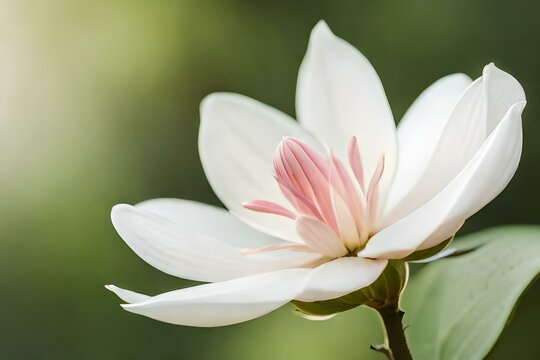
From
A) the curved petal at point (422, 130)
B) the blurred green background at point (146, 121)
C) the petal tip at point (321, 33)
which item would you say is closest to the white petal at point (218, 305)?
the curved petal at point (422, 130)

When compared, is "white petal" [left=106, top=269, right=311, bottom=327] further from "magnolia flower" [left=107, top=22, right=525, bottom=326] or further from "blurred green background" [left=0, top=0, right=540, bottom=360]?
"blurred green background" [left=0, top=0, right=540, bottom=360]

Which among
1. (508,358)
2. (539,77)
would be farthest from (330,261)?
(539,77)

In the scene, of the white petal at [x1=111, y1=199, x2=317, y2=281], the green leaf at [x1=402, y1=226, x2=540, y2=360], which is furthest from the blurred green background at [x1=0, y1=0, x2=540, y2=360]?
the white petal at [x1=111, y1=199, x2=317, y2=281]

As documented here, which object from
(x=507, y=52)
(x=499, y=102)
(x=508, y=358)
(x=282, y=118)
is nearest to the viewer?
(x=499, y=102)

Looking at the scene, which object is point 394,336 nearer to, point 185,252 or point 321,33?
point 185,252

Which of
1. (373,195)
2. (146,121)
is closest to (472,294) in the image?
(373,195)

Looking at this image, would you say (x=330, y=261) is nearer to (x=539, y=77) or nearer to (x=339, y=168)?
(x=339, y=168)

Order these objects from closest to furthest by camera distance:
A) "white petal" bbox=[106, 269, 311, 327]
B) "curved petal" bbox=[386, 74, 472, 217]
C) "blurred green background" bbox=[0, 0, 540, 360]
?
"white petal" bbox=[106, 269, 311, 327]
"curved petal" bbox=[386, 74, 472, 217]
"blurred green background" bbox=[0, 0, 540, 360]
